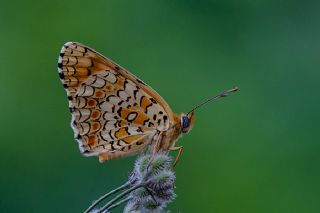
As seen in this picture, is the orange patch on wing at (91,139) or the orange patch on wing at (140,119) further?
the orange patch on wing at (140,119)

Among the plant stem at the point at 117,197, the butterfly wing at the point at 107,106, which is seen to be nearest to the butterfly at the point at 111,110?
the butterfly wing at the point at 107,106

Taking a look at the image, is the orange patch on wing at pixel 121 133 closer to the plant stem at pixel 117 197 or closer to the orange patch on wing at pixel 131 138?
the orange patch on wing at pixel 131 138

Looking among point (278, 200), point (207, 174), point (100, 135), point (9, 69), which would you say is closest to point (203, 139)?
point (207, 174)

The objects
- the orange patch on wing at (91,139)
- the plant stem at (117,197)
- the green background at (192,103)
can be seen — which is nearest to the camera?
the plant stem at (117,197)

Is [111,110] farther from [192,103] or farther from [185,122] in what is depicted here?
[192,103]

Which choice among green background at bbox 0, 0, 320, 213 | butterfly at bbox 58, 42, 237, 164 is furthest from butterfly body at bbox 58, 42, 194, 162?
green background at bbox 0, 0, 320, 213

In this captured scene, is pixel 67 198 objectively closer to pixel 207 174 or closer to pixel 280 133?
pixel 207 174

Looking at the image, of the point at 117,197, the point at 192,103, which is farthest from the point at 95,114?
the point at 192,103
